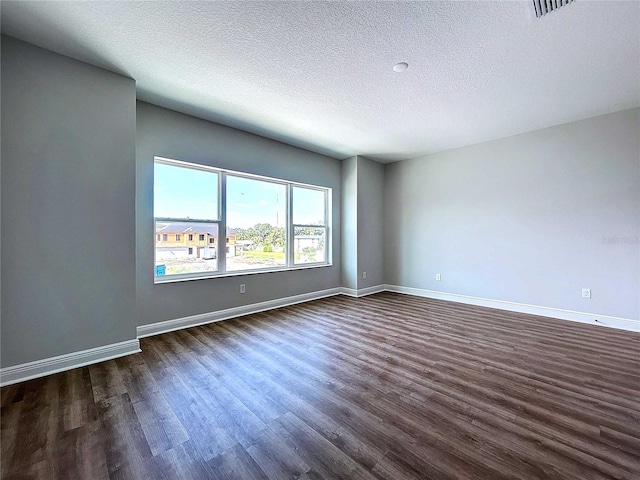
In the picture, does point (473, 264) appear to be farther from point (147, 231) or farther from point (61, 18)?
point (61, 18)

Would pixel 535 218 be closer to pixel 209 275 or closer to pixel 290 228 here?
pixel 290 228

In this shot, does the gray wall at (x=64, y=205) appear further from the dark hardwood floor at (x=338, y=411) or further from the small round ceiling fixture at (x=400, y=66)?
the small round ceiling fixture at (x=400, y=66)

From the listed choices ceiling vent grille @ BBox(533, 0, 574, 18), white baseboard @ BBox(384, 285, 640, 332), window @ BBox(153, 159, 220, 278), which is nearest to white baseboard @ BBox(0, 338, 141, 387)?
window @ BBox(153, 159, 220, 278)

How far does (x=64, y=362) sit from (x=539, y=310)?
5.68 m

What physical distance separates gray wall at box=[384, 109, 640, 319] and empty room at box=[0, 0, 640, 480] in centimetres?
3

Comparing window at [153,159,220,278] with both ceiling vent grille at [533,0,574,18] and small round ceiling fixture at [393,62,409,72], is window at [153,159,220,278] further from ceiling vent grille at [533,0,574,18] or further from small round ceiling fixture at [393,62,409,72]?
ceiling vent grille at [533,0,574,18]

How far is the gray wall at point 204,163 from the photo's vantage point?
308cm

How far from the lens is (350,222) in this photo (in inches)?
209

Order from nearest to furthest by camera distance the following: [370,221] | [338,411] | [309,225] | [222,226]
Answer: [338,411], [222,226], [309,225], [370,221]

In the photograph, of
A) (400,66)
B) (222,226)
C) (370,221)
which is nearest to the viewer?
(400,66)

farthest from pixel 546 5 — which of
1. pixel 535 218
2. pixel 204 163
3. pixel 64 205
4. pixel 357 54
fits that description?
pixel 64 205

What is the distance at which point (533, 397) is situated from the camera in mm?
1904

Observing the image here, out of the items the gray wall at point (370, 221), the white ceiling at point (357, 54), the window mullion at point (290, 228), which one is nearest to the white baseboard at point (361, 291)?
the gray wall at point (370, 221)

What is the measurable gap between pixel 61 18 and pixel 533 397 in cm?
436
